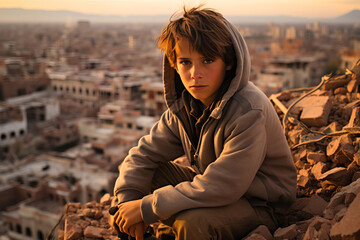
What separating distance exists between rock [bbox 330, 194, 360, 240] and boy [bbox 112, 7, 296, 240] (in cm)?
32

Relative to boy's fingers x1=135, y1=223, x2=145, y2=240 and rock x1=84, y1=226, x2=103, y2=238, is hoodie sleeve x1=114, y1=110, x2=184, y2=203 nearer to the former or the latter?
boy's fingers x1=135, y1=223, x2=145, y2=240

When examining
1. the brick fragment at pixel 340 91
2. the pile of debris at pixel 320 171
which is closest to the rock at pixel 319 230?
the pile of debris at pixel 320 171

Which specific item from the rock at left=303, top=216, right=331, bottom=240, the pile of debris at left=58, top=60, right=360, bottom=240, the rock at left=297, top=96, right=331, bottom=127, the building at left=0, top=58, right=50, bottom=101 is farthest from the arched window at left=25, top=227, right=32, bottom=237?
the building at left=0, top=58, right=50, bottom=101

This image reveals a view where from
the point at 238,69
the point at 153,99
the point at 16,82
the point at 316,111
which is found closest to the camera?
the point at 238,69

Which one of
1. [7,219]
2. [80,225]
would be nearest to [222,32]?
[80,225]

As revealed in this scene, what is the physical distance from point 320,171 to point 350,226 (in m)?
0.82

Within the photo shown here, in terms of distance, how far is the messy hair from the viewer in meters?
1.30

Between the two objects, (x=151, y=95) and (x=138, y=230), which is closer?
(x=138, y=230)

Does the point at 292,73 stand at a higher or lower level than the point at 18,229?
higher

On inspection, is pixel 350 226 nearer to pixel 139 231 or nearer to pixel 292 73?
pixel 139 231

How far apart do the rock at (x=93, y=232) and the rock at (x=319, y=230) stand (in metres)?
1.08

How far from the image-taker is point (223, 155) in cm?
130

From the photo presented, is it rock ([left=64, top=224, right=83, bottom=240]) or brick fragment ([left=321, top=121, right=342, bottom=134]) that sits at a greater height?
brick fragment ([left=321, top=121, right=342, bottom=134])

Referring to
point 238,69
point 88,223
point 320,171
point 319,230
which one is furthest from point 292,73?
point 319,230
